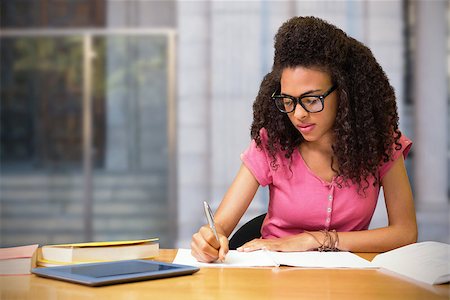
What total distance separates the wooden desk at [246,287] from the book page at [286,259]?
92 mm

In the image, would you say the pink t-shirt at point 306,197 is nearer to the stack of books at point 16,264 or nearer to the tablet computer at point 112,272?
the tablet computer at point 112,272

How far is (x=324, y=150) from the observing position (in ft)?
7.69

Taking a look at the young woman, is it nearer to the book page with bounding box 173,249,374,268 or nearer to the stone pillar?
the book page with bounding box 173,249,374,268

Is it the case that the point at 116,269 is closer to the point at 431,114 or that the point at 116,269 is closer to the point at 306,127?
the point at 306,127

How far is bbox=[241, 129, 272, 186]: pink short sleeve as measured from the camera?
7.72ft

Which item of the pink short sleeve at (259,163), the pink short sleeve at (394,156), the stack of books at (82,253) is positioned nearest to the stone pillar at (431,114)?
the pink short sleeve at (394,156)

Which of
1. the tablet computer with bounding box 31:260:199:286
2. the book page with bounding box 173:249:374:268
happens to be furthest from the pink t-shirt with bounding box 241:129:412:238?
the tablet computer with bounding box 31:260:199:286

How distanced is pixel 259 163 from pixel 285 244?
18.6 inches

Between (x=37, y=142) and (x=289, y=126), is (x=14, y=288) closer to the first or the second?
(x=289, y=126)

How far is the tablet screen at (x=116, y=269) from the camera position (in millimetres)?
1495

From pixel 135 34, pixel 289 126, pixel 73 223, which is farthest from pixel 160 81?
pixel 289 126

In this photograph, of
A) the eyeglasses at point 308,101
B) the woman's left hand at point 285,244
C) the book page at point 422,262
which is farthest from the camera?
the eyeglasses at point 308,101

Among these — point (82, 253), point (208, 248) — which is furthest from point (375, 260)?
point (82, 253)

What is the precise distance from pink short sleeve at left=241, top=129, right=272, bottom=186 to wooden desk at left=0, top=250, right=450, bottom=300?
2.55 feet
